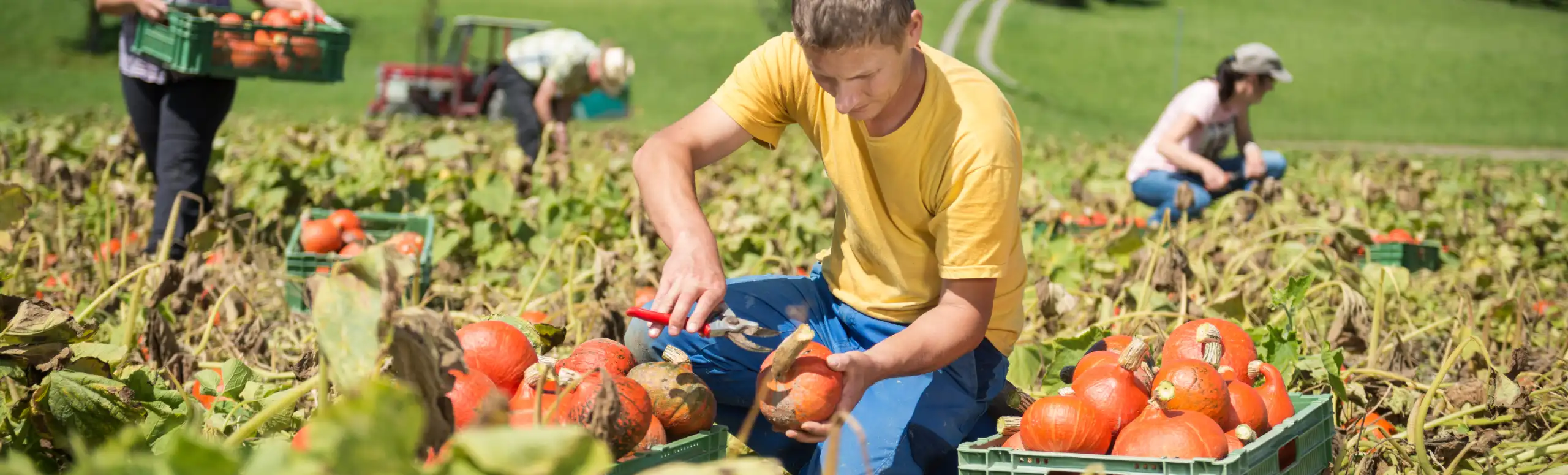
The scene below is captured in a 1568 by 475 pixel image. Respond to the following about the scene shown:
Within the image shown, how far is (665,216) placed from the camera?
236cm

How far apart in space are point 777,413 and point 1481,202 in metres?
6.94

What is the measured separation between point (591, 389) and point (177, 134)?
3092 mm

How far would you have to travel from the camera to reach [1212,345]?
2.32 m

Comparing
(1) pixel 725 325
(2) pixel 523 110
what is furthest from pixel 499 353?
(2) pixel 523 110

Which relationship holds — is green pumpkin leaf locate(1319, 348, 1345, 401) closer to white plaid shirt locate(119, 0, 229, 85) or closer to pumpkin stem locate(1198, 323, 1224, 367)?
pumpkin stem locate(1198, 323, 1224, 367)

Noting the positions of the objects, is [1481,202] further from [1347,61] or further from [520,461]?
[1347,61]

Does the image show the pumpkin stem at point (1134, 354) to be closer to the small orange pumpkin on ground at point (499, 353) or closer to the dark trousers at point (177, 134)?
the small orange pumpkin on ground at point (499, 353)

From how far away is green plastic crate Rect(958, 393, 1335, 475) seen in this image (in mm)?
1855

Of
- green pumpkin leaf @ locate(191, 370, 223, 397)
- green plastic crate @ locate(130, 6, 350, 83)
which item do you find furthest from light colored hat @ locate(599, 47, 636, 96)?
green pumpkin leaf @ locate(191, 370, 223, 397)

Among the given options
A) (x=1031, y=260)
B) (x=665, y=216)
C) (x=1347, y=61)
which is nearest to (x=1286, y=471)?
(x=665, y=216)

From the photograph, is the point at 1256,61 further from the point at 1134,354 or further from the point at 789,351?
the point at 789,351

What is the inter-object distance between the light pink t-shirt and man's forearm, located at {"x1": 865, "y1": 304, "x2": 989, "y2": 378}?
155 inches

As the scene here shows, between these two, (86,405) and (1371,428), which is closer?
(86,405)

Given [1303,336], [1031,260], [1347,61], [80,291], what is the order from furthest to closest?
[1347,61] < [1031,260] < [80,291] < [1303,336]
